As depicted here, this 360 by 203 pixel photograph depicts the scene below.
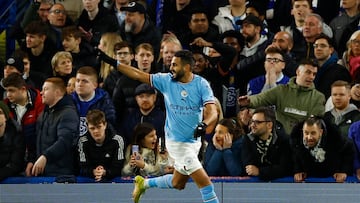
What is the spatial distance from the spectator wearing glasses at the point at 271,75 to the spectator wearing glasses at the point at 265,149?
107 centimetres

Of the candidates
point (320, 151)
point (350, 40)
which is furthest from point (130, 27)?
point (320, 151)

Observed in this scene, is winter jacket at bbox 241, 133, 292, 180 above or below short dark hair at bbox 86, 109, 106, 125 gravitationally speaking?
below

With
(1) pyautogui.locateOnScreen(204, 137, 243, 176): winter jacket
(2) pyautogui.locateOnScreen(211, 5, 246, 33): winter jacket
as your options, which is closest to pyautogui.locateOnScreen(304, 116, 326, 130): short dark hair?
(1) pyautogui.locateOnScreen(204, 137, 243, 176): winter jacket

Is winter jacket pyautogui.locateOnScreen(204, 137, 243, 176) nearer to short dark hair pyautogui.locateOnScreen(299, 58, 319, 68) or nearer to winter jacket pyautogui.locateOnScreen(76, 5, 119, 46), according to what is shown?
short dark hair pyautogui.locateOnScreen(299, 58, 319, 68)

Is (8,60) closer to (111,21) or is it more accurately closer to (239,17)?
(111,21)

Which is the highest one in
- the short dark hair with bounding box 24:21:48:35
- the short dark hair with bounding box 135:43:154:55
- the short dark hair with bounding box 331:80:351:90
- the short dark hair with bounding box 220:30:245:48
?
the short dark hair with bounding box 24:21:48:35

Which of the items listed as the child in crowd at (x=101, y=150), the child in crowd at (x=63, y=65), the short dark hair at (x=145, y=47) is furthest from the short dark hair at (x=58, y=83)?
the short dark hair at (x=145, y=47)

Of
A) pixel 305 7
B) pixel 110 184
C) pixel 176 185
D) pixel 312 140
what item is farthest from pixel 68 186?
pixel 305 7

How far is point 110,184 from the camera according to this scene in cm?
1303

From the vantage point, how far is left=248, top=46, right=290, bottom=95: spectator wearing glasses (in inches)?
546

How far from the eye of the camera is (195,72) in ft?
46.5

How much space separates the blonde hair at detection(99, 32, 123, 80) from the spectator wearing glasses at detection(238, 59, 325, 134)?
2.14m

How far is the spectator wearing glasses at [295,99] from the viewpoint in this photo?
1346cm

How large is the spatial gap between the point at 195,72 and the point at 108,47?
1.37 m
